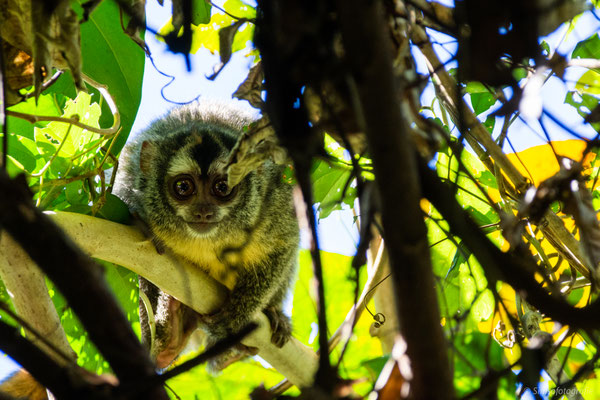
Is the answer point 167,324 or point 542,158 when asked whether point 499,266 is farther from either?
point 167,324

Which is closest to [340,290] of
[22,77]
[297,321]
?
[297,321]

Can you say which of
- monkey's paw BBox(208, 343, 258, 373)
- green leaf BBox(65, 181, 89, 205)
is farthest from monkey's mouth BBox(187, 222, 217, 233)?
green leaf BBox(65, 181, 89, 205)

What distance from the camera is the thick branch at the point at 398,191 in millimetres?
904

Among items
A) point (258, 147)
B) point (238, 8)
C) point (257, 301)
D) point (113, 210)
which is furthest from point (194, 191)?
point (258, 147)

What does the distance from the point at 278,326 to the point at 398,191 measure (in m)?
3.10

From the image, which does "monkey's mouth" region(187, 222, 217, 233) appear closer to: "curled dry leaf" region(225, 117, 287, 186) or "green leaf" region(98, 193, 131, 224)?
"green leaf" region(98, 193, 131, 224)

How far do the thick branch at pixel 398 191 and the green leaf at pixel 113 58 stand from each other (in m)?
2.21

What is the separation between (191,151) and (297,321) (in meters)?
1.55

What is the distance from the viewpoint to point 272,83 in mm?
1055

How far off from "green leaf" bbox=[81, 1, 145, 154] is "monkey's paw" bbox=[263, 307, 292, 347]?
5.10ft

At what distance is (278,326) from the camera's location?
3895 mm

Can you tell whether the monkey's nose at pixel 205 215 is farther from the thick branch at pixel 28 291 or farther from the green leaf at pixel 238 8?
the thick branch at pixel 28 291

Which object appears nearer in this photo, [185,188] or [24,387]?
[24,387]

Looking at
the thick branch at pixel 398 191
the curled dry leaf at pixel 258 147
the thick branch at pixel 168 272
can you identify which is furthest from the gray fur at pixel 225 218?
the thick branch at pixel 398 191
